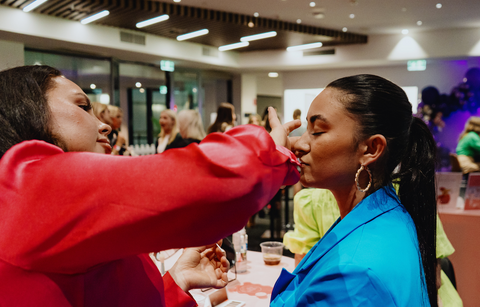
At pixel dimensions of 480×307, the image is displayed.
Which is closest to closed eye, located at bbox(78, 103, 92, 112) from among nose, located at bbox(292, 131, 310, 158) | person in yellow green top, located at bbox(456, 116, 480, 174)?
nose, located at bbox(292, 131, 310, 158)

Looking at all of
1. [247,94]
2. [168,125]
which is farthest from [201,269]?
[247,94]

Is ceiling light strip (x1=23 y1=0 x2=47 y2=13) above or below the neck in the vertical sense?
above

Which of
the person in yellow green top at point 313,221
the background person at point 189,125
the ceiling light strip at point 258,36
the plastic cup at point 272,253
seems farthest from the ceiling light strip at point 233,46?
the plastic cup at point 272,253

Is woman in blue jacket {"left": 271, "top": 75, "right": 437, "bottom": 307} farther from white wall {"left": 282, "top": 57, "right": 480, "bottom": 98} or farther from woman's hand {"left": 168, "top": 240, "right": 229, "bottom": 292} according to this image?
white wall {"left": 282, "top": 57, "right": 480, "bottom": 98}

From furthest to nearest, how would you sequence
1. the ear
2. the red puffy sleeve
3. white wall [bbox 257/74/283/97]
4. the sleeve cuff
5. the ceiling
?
white wall [bbox 257/74/283/97]
the ceiling
the ear
the sleeve cuff
the red puffy sleeve

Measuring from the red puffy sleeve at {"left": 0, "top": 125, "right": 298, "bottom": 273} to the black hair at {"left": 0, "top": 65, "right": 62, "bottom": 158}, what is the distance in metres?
0.10

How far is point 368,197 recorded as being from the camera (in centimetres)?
108

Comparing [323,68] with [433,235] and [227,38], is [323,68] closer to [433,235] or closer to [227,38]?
[227,38]

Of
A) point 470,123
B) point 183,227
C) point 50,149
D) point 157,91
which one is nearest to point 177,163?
point 183,227

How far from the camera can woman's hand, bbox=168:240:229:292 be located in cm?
98

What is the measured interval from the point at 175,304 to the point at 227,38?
8.58 meters

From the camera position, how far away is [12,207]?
0.50 m

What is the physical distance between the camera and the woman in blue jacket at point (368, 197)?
851 millimetres

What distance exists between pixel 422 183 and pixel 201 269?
773 millimetres
